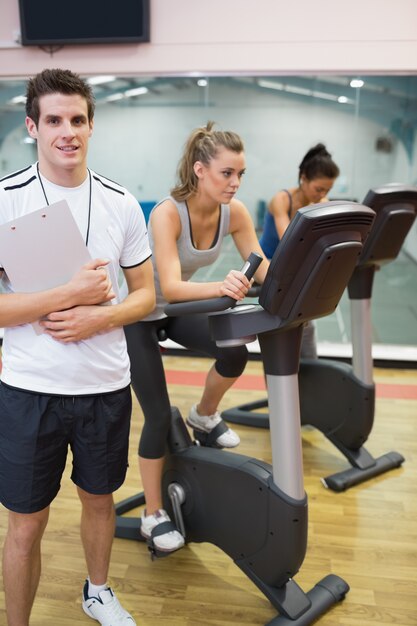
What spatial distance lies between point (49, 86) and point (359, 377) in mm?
1847

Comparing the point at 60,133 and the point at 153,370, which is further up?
the point at 60,133

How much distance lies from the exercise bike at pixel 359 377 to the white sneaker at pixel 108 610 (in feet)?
3.84

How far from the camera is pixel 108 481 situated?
1.62 meters

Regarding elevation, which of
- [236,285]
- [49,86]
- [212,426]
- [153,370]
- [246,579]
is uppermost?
[49,86]

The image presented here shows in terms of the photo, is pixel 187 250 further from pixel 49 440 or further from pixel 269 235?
pixel 269 235

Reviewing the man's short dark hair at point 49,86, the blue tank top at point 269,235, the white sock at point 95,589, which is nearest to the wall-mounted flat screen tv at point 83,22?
the blue tank top at point 269,235

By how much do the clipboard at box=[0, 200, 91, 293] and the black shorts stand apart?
0.96ft

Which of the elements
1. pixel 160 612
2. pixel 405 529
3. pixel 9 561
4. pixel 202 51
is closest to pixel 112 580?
pixel 160 612

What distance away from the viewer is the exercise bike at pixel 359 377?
233cm

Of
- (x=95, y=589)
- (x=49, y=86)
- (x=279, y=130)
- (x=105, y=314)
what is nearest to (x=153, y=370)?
(x=105, y=314)

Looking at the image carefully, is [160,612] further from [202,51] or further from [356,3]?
[356,3]

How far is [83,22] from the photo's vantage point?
3.80 meters

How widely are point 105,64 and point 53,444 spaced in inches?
126

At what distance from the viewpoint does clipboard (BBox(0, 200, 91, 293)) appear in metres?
1.32
